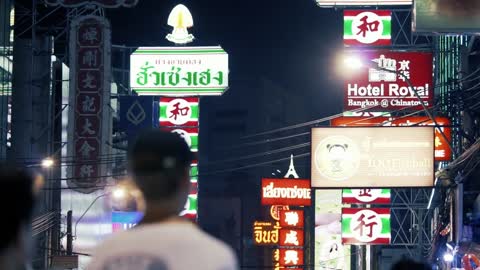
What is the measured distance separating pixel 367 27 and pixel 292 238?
13.8 meters

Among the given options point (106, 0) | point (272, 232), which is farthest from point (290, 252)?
point (106, 0)

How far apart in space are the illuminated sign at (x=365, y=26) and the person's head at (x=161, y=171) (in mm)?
28802

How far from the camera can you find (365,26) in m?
32.0

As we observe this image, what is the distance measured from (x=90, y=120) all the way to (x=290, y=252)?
16594mm

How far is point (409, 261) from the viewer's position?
482 cm

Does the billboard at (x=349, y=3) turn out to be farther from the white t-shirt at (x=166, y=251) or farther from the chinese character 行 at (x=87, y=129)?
the white t-shirt at (x=166, y=251)

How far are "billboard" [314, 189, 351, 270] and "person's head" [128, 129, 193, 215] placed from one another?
4392cm

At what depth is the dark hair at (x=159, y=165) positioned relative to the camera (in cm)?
329

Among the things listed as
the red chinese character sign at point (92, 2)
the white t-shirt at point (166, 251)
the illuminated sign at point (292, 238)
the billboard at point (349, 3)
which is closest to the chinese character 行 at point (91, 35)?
the red chinese character sign at point (92, 2)

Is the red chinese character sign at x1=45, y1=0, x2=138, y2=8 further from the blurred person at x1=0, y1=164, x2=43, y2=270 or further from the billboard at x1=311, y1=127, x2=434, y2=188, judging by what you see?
the blurred person at x1=0, y1=164, x2=43, y2=270

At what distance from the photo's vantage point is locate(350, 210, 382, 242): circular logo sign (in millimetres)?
33031

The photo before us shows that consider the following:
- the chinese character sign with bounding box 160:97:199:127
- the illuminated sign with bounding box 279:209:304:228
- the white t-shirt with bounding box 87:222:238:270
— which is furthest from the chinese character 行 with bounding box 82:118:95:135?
the white t-shirt with bounding box 87:222:238:270

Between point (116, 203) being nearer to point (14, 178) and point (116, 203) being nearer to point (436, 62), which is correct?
point (436, 62)

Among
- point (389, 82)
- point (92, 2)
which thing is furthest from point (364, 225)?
point (92, 2)
